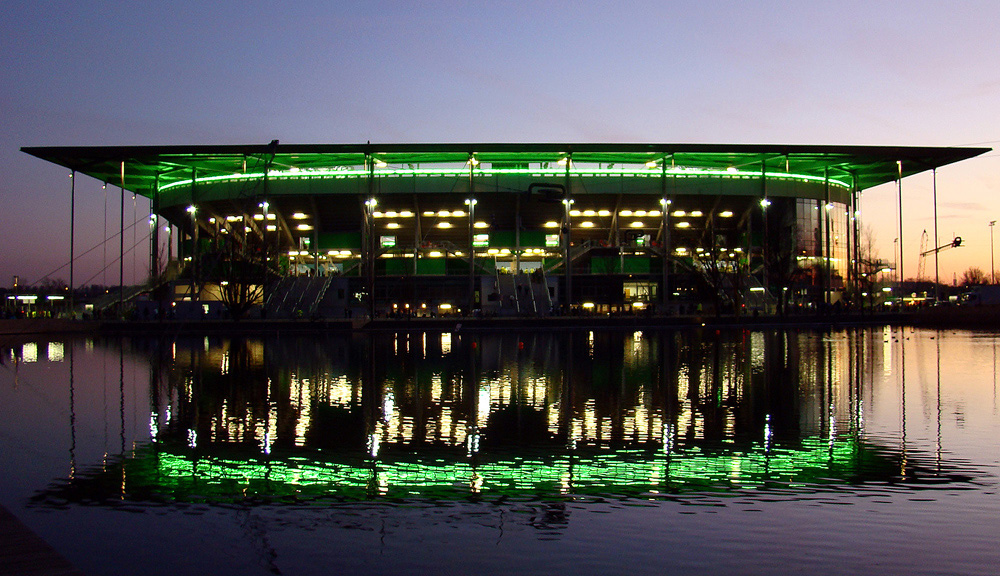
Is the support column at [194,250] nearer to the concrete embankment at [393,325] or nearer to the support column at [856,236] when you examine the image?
the concrete embankment at [393,325]

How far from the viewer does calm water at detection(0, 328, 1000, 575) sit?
6922mm

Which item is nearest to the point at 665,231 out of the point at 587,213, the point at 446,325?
the point at 587,213

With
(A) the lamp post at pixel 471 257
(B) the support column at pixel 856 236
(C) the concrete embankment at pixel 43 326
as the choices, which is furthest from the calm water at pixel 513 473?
(B) the support column at pixel 856 236

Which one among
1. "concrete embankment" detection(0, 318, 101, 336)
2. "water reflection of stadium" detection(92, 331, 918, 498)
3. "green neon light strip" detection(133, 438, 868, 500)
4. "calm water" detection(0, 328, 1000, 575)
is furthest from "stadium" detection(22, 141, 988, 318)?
"green neon light strip" detection(133, 438, 868, 500)

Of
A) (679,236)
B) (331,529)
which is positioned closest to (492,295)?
(679,236)

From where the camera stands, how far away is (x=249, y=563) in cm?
670

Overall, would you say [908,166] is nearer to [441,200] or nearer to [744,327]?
[744,327]

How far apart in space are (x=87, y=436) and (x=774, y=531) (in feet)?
34.0

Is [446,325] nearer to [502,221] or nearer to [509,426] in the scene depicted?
[502,221]

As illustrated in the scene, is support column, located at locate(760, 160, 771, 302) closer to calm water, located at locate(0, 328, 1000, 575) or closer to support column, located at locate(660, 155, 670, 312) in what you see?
support column, located at locate(660, 155, 670, 312)

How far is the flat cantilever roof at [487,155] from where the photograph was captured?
210 feet

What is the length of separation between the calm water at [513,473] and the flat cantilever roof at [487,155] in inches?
1780

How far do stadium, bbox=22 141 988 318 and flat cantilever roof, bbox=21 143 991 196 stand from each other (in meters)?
0.19

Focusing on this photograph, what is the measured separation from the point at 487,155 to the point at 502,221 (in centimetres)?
892
